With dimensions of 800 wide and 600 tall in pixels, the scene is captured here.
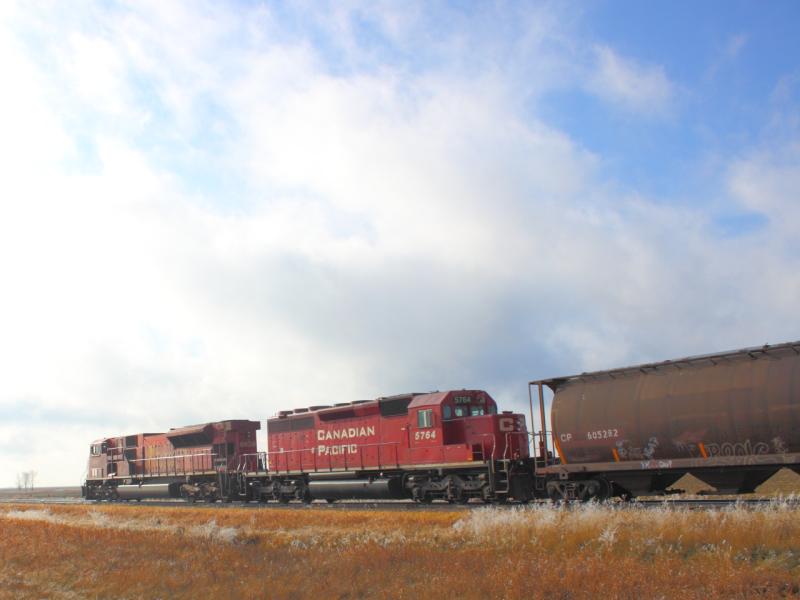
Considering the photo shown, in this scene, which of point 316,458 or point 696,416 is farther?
point 316,458

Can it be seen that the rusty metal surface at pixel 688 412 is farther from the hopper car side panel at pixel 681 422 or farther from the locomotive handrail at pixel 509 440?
the locomotive handrail at pixel 509 440

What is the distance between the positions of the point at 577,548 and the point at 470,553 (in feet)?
7.05

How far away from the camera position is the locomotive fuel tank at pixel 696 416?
15.9 meters

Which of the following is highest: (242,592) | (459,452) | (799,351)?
(799,351)

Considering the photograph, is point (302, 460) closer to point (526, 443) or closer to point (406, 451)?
point (406, 451)

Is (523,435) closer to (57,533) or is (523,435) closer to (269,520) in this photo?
(269,520)

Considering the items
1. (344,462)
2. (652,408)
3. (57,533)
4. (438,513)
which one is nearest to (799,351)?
(652,408)

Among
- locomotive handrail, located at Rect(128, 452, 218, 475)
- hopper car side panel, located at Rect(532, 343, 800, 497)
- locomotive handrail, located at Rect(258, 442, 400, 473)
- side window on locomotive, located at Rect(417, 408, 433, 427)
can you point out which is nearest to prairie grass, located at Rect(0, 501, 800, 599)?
hopper car side panel, located at Rect(532, 343, 800, 497)

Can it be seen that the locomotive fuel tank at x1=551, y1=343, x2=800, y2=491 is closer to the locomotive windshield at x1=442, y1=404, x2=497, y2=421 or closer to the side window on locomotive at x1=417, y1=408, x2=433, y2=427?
the locomotive windshield at x1=442, y1=404, x2=497, y2=421

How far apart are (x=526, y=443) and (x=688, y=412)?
7904 mm

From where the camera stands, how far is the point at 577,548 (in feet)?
45.5

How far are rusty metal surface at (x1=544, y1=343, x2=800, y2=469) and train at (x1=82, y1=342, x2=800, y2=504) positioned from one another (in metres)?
0.03

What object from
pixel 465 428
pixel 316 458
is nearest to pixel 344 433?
pixel 316 458

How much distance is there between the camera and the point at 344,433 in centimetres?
2972
